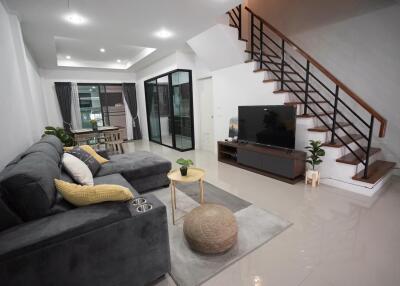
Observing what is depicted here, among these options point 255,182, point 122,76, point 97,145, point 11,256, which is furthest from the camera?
point 122,76

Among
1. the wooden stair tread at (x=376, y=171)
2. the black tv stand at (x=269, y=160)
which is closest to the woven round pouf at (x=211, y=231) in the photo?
the black tv stand at (x=269, y=160)

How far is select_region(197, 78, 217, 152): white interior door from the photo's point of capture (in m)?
5.67

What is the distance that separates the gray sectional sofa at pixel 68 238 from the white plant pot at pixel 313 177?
103 inches

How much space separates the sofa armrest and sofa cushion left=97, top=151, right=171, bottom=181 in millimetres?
1504

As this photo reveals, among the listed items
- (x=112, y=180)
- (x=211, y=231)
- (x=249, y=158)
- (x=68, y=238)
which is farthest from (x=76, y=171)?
(x=249, y=158)

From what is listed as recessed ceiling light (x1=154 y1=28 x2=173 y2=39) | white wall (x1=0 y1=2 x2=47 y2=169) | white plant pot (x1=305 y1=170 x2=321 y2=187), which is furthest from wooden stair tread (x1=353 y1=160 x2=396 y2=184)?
white wall (x1=0 y1=2 x2=47 y2=169)

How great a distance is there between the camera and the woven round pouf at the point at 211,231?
1.80 m

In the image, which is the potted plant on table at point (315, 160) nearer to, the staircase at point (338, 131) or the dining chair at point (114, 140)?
the staircase at point (338, 131)

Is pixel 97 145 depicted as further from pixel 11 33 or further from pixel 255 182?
pixel 255 182

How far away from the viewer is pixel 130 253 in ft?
4.83

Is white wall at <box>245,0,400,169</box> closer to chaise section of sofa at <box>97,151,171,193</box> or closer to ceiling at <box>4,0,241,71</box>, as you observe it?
ceiling at <box>4,0,241,71</box>

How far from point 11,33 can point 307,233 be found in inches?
182

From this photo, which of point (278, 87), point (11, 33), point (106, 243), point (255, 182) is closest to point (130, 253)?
point (106, 243)

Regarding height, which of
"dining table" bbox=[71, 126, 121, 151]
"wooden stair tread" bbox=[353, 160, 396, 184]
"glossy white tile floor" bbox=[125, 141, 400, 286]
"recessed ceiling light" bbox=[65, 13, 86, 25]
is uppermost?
"recessed ceiling light" bbox=[65, 13, 86, 25]
